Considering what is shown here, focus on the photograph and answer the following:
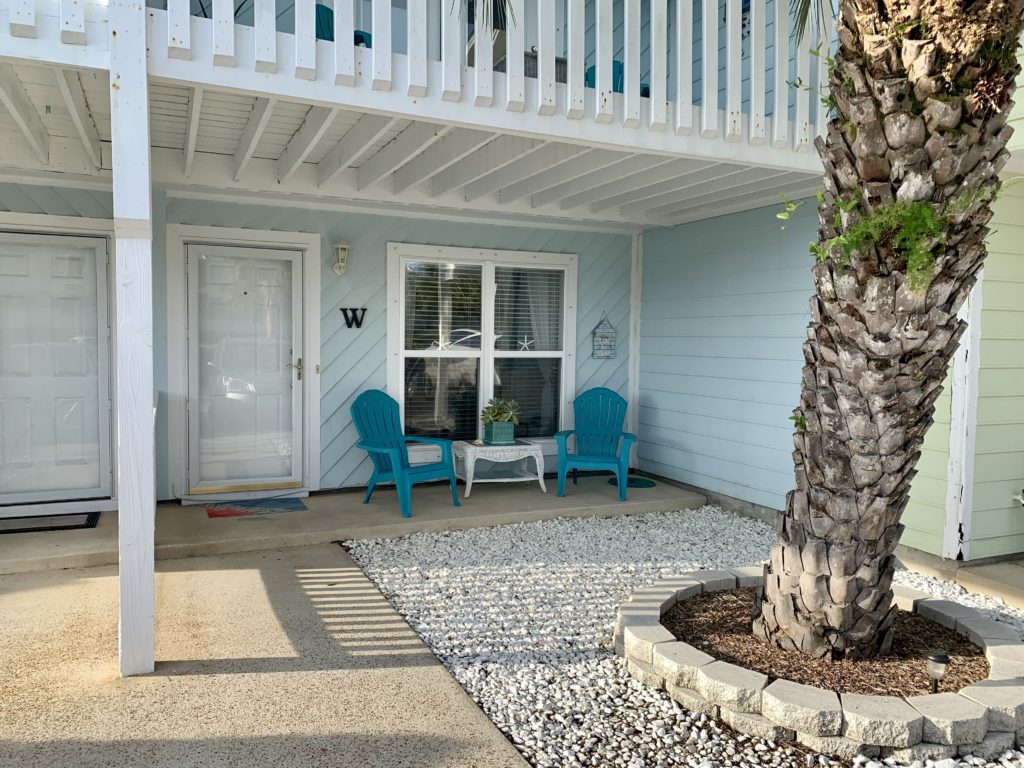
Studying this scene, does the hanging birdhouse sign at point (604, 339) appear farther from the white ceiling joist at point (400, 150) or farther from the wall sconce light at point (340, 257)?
the white ceiling joist at point (400, 150)

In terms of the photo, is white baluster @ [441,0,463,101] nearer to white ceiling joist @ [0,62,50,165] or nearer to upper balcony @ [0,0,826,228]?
upper balcony @ [0,0,826,228]

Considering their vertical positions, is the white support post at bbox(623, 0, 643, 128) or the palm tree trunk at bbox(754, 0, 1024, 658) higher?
the white support post at bbox(623, 0, 643, 128)

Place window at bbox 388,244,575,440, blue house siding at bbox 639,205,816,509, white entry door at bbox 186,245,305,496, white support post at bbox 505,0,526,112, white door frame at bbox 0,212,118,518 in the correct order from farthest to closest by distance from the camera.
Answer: window at bbox 388,244,575,440 → white entry door at bbox 186,245,305,496 → blue house siding at bbox 639,205,816,509 → white door frame at bbox 0,212,118,518 → white support post at bbox 505,0,526,112

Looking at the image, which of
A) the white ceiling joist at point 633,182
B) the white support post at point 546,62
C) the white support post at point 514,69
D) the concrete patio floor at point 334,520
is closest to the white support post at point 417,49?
the white support post at point 514,69

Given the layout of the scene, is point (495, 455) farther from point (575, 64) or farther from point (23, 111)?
point (23, 111)

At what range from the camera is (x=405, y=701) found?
272cm

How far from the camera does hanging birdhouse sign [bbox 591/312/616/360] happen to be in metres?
6.64

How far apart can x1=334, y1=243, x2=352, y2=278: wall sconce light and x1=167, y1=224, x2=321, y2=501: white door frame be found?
0.40 feet

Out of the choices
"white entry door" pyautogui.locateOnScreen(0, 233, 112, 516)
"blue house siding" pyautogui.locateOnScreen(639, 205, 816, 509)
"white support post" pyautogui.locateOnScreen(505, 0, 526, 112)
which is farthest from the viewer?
"blue house siding" pyautogui.locateOnScreen(639, 205, 816, 509)

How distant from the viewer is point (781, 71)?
397 cm

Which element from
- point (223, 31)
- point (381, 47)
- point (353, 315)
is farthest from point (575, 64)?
point (353, 315)

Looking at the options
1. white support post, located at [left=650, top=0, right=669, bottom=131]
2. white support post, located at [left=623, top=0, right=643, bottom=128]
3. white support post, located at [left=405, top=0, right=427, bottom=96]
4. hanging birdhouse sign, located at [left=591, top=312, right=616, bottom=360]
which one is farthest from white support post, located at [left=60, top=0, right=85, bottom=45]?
hanging birdhouse sign, located at [left=591, top=312, right=616, bottom=360]

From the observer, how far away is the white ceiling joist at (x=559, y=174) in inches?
168

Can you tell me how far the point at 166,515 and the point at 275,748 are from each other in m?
3.05
